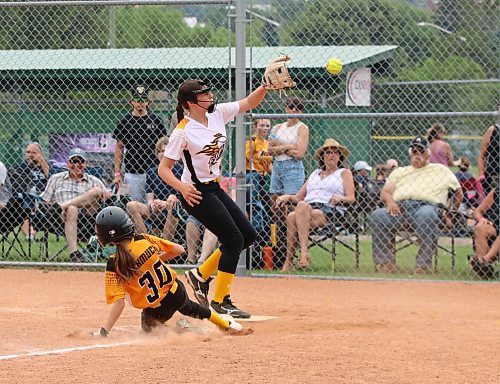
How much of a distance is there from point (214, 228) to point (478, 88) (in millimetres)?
14032

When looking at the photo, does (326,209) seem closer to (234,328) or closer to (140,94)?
(140,94)

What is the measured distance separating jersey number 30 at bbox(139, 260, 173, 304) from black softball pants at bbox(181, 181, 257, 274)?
0.91m

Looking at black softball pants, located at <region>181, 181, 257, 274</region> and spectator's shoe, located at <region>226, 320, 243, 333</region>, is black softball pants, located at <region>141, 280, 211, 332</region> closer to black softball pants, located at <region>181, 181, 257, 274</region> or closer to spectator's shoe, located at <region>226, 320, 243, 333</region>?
spectator's shoe, located at <region>226, 320, 243, 333</region>

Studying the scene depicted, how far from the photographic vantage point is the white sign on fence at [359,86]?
44.8ft

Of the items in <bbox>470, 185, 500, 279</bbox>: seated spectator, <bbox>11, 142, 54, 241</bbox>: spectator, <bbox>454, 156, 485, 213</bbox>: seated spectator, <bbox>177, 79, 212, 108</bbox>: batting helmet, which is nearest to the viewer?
<bbox>177, 79, 212, 108</bbox>: batting helmet

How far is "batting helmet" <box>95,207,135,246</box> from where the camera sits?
22.8ft

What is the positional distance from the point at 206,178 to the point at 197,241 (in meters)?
3.59

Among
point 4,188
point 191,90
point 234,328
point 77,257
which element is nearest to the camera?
point 234,328

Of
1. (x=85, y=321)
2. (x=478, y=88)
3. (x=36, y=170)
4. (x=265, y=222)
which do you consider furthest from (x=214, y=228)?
(x=478, y=88)

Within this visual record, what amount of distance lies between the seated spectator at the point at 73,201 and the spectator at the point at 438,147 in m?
4.22

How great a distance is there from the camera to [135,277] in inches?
273

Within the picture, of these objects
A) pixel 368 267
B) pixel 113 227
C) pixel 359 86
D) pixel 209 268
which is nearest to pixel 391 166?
pixel 359 86

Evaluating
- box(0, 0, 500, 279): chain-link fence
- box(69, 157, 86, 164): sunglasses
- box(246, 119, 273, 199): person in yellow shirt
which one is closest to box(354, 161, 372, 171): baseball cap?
box(0, 0, 500, 279): chain-link fence

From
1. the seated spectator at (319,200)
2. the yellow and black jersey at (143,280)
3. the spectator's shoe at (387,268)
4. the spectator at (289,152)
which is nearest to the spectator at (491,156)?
the spectator's shoe at (387,268)
